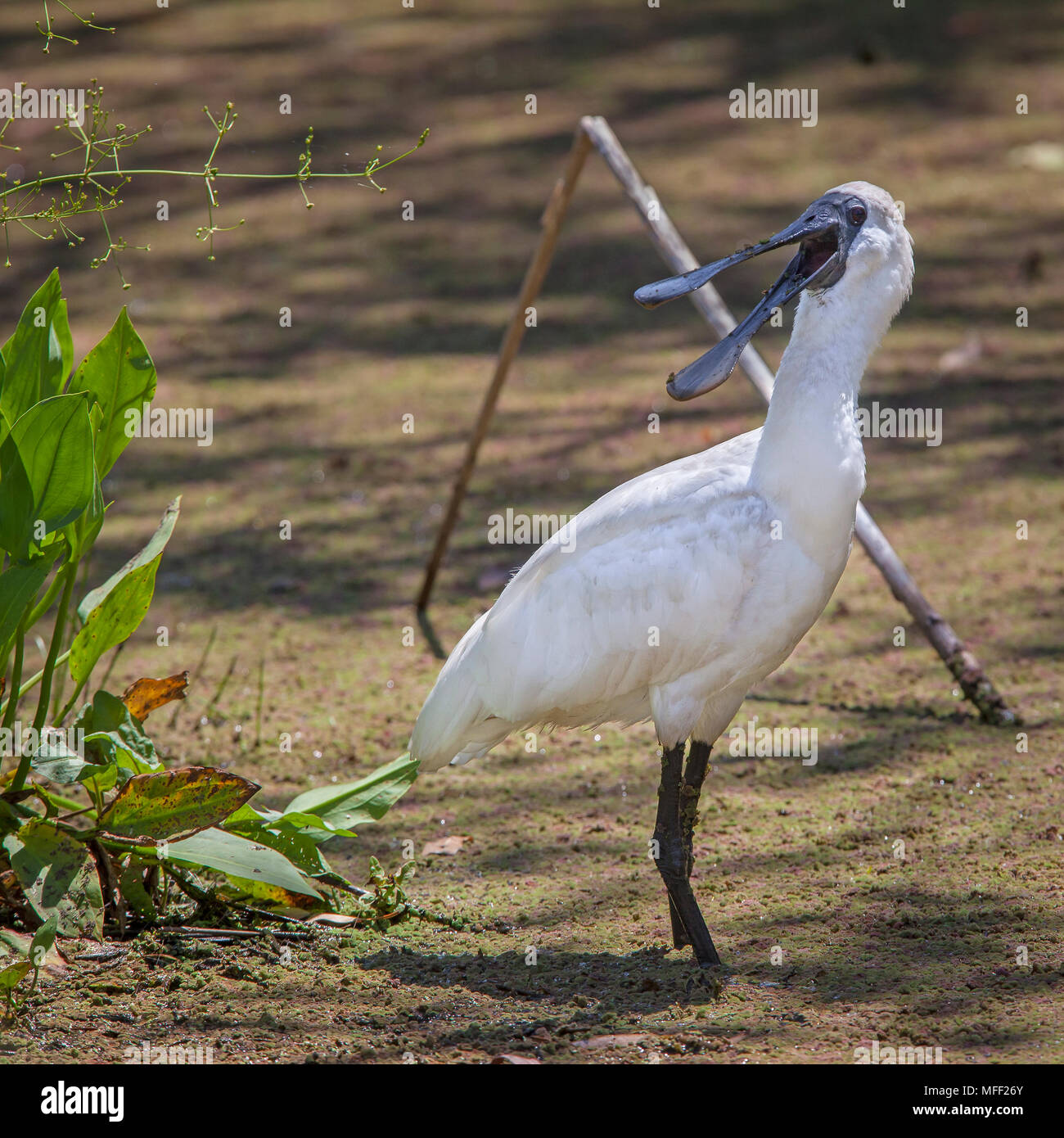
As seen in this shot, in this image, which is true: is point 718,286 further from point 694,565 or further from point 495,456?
point 694,565

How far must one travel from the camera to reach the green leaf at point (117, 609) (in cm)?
373

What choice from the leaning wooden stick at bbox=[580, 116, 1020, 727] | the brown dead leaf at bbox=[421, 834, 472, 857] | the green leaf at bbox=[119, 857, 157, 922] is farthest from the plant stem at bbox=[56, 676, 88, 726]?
the leaning wooden stick at bbox=[580, 116, 1020, 727]

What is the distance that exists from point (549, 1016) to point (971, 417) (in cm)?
545

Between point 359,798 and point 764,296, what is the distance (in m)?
1.84

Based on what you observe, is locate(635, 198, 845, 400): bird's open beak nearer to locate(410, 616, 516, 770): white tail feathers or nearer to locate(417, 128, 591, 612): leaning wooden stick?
locate(410, 616, 516, 770): white tail feathers

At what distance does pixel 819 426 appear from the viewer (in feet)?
11.9

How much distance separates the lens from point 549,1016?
3.42 meters

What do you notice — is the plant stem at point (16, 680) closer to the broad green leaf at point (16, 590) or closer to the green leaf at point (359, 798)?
the broad green leaf at point (16, 590)

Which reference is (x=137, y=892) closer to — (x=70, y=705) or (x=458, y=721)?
(x=70, y=705)

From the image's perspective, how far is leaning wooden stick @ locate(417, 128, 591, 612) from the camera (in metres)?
5.40

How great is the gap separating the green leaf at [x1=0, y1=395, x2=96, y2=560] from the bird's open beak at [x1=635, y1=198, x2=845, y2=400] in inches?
59.9

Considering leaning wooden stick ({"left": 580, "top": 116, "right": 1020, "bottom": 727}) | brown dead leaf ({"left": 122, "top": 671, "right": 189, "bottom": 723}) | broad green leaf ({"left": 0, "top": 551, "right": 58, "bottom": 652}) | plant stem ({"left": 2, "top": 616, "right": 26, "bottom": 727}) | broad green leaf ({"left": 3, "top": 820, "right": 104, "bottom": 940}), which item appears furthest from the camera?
leaning wooden stick ({"left": 580, "top": 116, "right": 1020, "bottom": 727})

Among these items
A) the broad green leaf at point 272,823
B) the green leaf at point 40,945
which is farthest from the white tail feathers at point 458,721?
the green leaf at point 40,945

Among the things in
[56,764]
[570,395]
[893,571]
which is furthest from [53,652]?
[570,395]
